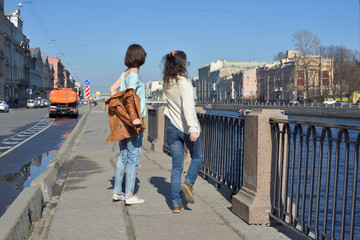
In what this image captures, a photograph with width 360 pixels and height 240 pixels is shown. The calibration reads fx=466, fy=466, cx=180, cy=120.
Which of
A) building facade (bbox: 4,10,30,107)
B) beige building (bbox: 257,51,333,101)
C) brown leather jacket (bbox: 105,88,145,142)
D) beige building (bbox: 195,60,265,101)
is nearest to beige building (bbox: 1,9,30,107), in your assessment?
building facade (bbox: 4,10,30,107)

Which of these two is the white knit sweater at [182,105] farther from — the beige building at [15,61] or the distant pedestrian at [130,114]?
the beige building at [15,61]

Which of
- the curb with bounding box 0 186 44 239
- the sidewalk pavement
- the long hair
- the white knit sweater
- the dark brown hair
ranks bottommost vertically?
the sidewalk pavement

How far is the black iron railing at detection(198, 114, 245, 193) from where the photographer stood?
18.0 ft

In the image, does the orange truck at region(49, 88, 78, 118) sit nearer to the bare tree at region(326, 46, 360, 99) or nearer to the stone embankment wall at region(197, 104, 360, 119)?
the stone embankment wall at region(197, 104, 360, 119)

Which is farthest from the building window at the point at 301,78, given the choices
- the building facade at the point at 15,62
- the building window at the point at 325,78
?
the building facade at the point at 15,62

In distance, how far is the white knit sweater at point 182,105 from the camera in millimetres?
4570

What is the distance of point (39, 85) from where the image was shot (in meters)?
116

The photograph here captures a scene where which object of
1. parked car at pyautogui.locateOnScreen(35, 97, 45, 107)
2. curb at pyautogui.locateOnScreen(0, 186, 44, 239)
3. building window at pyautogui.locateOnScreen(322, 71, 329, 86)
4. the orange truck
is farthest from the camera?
building window at pyautogui.locateOnScreen(322, 71, 329, 86)

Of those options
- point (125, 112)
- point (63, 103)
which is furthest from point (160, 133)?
point (63, 103)

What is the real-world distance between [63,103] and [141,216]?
3427 centimetres

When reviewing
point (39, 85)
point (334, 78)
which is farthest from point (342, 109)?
point (39, 85)

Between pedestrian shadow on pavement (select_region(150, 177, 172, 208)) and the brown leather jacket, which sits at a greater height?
the brown leather jacket

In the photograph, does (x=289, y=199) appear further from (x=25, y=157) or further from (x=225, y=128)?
(x=25, y=157)

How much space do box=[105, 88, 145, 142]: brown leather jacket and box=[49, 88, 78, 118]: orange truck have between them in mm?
32938
